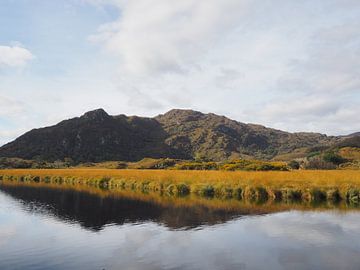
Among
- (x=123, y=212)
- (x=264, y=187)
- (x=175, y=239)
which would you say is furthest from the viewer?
(x=264, y=187)

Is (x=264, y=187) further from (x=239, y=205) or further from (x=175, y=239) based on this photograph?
(x=175, y=239)

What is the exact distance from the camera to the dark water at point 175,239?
1655 centimetres

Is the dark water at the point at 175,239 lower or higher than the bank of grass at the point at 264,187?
lower

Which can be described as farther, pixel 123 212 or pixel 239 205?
pixel 239 205

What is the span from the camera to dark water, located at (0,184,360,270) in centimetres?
1655

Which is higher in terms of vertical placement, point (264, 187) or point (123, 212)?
point (264, 187)

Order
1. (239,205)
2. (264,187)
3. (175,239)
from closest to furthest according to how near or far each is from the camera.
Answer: (175,239), (239,205), (264,187)

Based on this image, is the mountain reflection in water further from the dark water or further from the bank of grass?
the bank of grass

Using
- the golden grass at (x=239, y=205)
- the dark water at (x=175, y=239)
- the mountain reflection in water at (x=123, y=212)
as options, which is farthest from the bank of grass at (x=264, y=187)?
the mountain reflection in water at (x=123, y=212)

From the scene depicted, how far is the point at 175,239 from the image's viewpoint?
20938 mm

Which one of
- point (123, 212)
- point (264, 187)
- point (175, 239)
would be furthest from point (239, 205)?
point (175, 239)

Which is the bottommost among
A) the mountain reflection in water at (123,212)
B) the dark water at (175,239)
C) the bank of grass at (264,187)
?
the dark water at (175,239)

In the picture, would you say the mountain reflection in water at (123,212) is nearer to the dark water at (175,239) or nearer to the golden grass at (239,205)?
the dark water at (175,239)

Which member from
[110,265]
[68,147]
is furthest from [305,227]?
[68,147]
